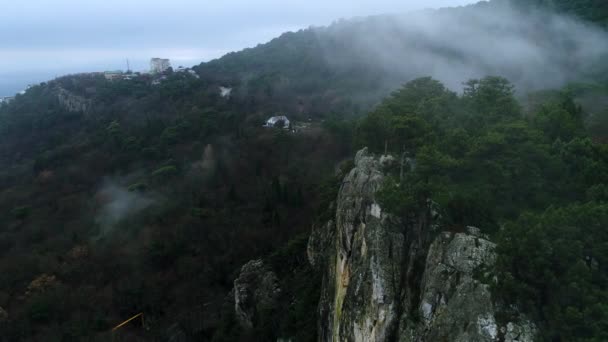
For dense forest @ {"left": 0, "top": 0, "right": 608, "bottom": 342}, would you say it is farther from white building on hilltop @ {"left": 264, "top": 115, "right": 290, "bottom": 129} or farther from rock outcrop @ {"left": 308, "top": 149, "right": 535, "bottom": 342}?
white building on hilltop @ {"left": 264, "top": 115, "right": 290, "bottom": 129}

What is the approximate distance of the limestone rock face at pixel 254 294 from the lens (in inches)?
821

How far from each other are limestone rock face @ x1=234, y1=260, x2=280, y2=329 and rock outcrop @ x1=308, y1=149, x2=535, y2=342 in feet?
20.4

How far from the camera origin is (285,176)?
114ft

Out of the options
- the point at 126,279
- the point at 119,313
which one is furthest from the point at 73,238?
the point at 119,313

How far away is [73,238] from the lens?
1238 inches

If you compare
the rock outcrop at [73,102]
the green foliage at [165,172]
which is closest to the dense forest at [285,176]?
the green foliage at [165,172]

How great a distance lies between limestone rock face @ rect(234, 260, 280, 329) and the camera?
20859 mm

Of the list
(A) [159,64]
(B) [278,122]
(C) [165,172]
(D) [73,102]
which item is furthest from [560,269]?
(A) [159,64]

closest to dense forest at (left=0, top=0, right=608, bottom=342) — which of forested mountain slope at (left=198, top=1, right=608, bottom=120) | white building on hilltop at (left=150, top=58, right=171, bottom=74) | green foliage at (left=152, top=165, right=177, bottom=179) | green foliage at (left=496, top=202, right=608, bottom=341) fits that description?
green foliage at (left=496, top=202, right=608, bottom=341)

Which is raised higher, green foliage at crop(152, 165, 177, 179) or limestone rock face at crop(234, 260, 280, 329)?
green foliage at crop(152, 165, 177, 179)

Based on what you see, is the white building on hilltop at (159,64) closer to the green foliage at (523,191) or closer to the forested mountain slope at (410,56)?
the forested mountain slope at (410,56)

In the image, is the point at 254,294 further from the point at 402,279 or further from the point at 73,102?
the point at 73,102

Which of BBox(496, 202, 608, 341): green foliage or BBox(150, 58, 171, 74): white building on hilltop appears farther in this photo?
BBox(150, 58, 171, 74): white building on hilltop

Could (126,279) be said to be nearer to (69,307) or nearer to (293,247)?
(69,307)
